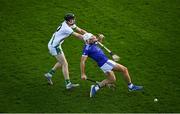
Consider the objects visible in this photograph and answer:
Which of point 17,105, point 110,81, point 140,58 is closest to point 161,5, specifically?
point 140,58

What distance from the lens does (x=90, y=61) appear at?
14.8 metres

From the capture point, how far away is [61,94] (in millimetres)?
12703

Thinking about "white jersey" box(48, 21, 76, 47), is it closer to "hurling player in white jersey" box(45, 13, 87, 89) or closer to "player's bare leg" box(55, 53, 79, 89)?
"hurling player in white jersey" box(45, 13, 87, 89)

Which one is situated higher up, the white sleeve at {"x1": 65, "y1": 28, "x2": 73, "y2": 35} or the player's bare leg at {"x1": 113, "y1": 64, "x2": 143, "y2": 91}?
the white sleeve at {"x1": 65, "y1": 28, "x2": 73, "y2": 35}

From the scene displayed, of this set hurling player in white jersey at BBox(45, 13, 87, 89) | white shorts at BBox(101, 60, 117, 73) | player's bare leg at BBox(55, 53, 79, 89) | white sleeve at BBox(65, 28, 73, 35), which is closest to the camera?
white shorts at BBox(101, 60, 117, 73)

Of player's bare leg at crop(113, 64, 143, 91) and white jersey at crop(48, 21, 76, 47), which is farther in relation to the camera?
white jersey at crop(48, 21, 76, 47)

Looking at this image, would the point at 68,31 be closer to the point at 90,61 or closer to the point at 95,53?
the point at 95,53

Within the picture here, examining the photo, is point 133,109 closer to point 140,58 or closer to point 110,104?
point 110,104

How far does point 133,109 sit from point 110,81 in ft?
3.69

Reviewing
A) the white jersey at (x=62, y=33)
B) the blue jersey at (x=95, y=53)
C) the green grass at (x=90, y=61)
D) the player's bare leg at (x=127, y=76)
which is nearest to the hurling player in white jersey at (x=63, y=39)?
the white jersey at (x=62, y=33)

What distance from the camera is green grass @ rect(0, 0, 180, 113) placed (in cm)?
1219

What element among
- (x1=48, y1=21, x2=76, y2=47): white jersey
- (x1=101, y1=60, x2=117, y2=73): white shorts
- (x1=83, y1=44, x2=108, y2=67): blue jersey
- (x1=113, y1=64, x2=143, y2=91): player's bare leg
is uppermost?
(x1=48, y1=21, x2=76, y2=47): white jersey

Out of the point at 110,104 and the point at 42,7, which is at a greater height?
the point at 42,7

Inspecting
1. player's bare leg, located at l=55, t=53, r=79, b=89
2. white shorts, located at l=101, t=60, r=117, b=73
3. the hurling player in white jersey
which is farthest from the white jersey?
white shorts, located at l=101, t=60, r=117, b=73
